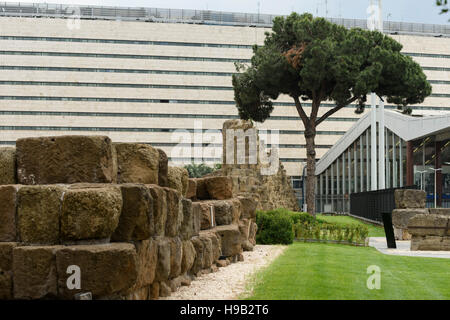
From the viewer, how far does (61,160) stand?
6477 mm

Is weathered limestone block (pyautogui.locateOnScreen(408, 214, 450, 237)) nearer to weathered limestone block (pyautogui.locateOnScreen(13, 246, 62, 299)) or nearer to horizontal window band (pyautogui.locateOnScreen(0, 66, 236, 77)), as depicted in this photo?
weathered limestone block (pyautogui.locateOnScreen(13, 246, 62, 299))

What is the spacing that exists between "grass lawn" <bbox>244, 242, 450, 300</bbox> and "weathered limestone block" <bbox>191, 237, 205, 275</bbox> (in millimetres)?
1039

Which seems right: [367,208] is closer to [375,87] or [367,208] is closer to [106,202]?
[375,87]

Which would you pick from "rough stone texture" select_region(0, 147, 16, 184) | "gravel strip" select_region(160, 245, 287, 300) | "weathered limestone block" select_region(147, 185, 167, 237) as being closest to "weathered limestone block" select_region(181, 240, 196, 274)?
"gravel strip" select_region(160, 245, 287, 300)

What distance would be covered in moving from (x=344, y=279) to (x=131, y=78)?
245 ft

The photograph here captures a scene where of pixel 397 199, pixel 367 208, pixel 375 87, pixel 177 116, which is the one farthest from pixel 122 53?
pixel 397 199

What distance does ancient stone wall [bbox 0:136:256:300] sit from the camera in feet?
18.4

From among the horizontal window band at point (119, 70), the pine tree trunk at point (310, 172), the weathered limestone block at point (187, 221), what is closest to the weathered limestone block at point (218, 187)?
the weathered limestone block at point (187, 221)

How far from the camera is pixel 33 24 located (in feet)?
263

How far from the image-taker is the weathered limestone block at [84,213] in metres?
5.75

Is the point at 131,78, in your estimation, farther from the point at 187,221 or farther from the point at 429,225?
the point at 187,221

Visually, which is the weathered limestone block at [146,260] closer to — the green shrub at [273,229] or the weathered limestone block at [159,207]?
the weathered limestone block at [159,207]

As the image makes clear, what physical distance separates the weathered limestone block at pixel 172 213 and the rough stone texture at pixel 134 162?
0.53 metres
